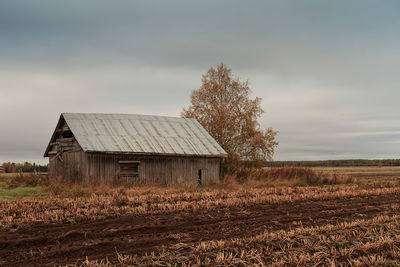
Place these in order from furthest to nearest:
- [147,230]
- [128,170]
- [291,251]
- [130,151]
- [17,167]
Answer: [17,167], [128,170], [130,151], [147,230], [291,251]

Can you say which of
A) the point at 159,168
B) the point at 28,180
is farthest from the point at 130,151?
the point at 28,180

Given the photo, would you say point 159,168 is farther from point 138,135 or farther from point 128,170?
point 138,135

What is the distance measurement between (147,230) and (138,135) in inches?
639

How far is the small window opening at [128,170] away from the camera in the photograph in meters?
24.0

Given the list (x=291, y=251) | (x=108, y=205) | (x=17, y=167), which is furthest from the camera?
(x=17, y=167)

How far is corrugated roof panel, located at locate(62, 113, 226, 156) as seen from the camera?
2388 cm

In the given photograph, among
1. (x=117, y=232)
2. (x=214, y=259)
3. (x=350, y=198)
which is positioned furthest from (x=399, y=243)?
(x=350, y=198)

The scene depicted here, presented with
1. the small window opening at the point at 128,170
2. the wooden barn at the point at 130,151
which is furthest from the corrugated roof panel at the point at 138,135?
the small window opening at the point at 128,170

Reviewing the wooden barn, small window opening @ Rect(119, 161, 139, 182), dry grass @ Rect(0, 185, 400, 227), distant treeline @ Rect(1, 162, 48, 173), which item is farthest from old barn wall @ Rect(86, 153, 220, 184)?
distant treeline @ Rect(1, 162, 48, 173)

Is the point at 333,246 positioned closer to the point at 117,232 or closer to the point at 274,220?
the point at 274,220

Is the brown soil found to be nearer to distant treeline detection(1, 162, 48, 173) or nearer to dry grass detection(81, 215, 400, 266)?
dry grass detection(81, 215, 400, 266)

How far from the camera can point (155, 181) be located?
24.8 m

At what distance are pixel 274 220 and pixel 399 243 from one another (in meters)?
3.69

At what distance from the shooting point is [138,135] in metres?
25.9
